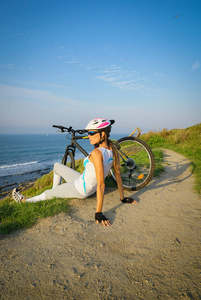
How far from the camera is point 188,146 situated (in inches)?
443

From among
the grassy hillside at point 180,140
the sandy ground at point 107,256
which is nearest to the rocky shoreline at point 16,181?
the grassy hillside at point 180,140

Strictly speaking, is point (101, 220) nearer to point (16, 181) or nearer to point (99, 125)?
point (99, 125)

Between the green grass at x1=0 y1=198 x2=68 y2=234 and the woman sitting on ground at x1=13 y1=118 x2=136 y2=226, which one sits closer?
the green grass at x1=0 y1=198 x2=68 y2=234

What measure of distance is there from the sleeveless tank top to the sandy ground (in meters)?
0.45

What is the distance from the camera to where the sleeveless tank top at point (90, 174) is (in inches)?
116

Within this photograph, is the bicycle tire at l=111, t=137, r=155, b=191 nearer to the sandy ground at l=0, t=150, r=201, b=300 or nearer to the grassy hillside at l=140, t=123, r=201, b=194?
the sandy ground at l=0, t=150, r=201, b=300

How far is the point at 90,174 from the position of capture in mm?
3021

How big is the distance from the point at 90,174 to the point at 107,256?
1329 millimetres

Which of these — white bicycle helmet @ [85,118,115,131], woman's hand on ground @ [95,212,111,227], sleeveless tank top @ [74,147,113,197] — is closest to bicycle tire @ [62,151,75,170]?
sleeveless tank top @ [74,147,113,197]

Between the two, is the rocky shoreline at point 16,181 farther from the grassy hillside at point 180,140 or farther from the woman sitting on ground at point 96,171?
the woman sitting on ground at point 96,171

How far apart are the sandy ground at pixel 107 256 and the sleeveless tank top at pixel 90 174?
0.45 metres

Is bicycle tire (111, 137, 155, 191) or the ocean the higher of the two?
bicycle tire (111, 137, 155, 191)

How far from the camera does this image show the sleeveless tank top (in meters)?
2.94

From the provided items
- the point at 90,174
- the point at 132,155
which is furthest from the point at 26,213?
the point at 132,155
